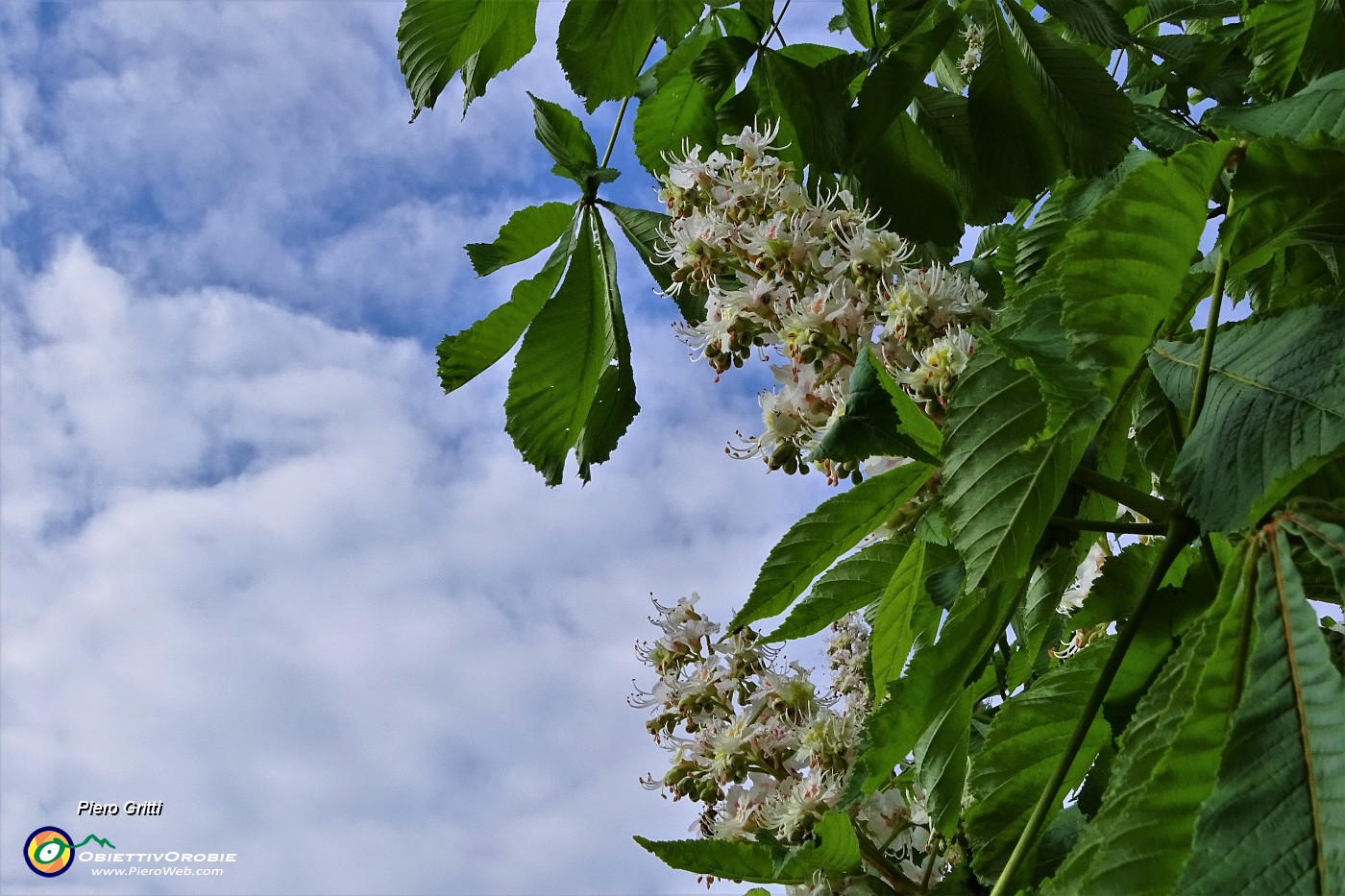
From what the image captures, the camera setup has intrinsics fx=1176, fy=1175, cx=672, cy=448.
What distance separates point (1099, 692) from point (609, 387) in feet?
2.30

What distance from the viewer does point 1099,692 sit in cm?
77

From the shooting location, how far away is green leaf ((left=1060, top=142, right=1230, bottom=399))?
25.0 inches

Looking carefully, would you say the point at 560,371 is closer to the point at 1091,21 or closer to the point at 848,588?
the point at 848,588

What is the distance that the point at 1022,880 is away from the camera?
833mm

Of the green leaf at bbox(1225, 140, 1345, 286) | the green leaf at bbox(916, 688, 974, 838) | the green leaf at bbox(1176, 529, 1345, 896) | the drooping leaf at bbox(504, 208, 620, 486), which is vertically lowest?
the green leaf at bbox(1176, 529, 1345, 896)

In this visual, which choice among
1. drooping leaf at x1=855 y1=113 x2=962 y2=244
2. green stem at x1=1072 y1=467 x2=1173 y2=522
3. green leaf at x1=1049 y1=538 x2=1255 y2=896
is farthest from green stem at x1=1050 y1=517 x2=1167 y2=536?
drooping leaf at x1=855 y1=113 x2=962 y2=244

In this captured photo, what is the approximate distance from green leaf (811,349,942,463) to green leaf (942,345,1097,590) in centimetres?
4

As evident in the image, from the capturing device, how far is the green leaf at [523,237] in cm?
131

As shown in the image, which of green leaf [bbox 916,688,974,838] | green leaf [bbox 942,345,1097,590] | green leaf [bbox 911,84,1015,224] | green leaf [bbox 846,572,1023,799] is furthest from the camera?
green leaf [bbox 911,84,1015,224]

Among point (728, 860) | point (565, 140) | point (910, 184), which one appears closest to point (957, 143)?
point (910, 184)

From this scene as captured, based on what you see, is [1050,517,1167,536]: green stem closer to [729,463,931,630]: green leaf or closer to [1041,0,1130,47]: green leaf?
[729,463,931,630]: green leaf

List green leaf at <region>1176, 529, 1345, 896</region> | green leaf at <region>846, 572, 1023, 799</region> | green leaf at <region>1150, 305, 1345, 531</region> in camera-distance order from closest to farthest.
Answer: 1. green leaf at <region>1176, 529, 1345, 896</region>
2. green leaf at <region>1150, 305, 1345, 531</region>
3. green leaf at <region>846, 572, 1023, 799</region>

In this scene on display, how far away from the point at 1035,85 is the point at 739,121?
31 centimetres

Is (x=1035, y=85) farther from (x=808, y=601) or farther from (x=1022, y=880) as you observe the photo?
(x=1022, y=880)
